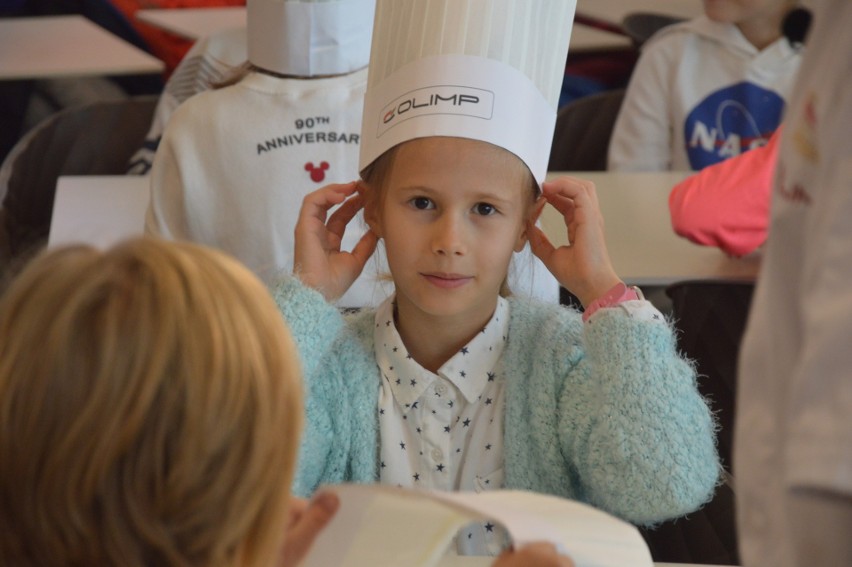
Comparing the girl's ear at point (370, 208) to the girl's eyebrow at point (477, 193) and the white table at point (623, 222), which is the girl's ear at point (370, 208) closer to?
the girl's eyebrow at point (477, 193)

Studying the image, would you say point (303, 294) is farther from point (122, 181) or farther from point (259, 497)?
point (122, 181)

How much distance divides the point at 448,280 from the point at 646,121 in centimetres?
171

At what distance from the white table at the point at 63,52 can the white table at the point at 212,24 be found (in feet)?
0.79

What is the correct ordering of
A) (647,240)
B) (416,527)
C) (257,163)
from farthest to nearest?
(647,240)
(257,163)
(416,527)

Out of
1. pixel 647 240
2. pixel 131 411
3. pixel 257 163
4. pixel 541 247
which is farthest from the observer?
pixel 647 240

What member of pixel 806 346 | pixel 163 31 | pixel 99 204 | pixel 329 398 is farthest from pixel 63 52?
pixel 806 346

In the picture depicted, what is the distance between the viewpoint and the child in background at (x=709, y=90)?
2824 mm

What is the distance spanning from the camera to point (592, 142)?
9.43 ft

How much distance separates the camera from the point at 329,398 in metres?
1.40

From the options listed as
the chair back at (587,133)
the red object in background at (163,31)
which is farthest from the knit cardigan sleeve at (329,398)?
the red object in background at (163,31)

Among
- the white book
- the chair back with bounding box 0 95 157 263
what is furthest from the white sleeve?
the white book

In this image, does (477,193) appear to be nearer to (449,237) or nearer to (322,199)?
(449,237)

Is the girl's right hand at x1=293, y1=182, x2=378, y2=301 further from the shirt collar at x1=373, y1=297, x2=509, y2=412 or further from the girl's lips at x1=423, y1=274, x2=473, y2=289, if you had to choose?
the girl's lips at x1=423, y1=274, x2=473, y2=289

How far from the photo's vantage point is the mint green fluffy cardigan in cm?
127
